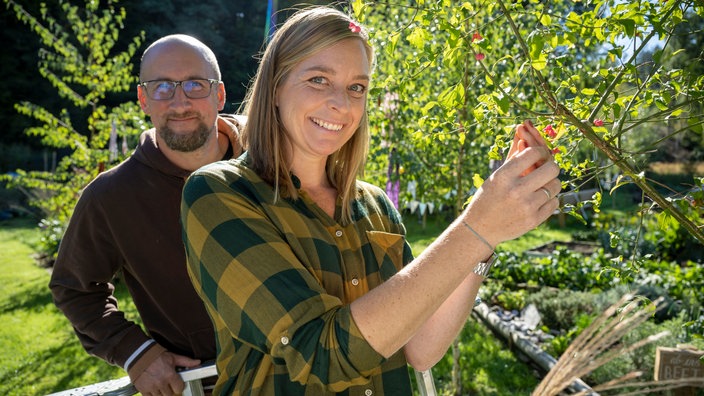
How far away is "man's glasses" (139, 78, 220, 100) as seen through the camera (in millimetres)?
2676

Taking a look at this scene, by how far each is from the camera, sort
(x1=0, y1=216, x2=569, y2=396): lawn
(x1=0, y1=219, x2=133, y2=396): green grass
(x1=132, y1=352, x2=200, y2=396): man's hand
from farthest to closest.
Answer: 1. (x1=0, y1=219, x2=133, y2=396): green grass
2. (x1=0, y1=216, x2=569, y2=396): lawn
3. (x1=132, y1=352, x2=200, y2=396): man's hand

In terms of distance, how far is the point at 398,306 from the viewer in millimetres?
1194

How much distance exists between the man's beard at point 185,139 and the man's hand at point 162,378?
843mm

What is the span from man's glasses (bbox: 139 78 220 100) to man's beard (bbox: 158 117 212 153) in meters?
0.15

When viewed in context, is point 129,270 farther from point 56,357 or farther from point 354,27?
point 56,357

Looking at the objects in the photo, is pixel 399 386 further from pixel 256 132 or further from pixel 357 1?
pixel 357 1

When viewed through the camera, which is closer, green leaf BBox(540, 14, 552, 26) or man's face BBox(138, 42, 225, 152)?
green leaf BBox(540, 14, 552, 26)

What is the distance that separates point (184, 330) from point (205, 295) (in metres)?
1.03

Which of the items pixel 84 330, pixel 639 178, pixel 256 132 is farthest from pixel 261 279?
pixel 84 330

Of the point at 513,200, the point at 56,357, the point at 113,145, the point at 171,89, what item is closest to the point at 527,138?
the point at 513,200

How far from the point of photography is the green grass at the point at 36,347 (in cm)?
550

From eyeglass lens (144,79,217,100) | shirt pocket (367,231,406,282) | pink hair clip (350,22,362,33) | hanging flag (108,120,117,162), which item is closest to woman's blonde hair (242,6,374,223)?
pink hair clip (350,22,362,33)

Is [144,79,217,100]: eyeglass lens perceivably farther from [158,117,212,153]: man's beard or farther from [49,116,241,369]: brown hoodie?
[49,116,241,369]: brown hoodie

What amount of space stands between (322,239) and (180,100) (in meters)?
1.34
